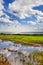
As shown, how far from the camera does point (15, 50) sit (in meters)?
2.96

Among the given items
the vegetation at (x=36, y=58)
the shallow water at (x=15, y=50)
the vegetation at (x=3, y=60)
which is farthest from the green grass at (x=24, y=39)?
the vegetation at (x=3, y=60)

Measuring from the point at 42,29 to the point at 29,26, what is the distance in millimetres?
264

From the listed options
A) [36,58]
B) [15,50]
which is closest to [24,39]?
[15,50]

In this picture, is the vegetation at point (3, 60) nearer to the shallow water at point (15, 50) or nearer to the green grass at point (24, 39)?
the shallow water at point (15, 50)

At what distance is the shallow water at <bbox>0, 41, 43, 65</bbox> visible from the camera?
2.89 m

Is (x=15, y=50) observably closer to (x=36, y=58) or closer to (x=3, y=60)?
(x=3, y=60)

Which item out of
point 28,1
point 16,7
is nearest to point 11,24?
point 16,7

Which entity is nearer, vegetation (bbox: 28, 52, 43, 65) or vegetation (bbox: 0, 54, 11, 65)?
vegetation (bbox: 28, 52, 43, 65)

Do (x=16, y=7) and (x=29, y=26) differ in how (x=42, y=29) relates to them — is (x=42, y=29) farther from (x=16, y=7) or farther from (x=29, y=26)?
(x=16, y=7)

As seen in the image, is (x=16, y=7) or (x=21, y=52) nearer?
(x=21, y=52)

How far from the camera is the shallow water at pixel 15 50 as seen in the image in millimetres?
2895

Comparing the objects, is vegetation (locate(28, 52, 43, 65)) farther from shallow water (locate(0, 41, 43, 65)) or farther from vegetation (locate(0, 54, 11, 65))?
vegetation (locate(0, 54, 11, 65))

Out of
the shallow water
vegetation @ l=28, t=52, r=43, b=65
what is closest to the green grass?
the shallow water

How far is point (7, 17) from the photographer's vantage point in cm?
313
